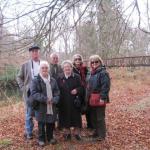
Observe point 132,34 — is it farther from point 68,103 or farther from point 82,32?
point 68,103

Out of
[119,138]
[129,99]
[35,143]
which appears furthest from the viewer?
[129,99]

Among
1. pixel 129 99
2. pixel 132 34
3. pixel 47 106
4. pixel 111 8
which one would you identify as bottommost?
pixel 129 99

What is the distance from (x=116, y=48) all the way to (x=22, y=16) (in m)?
2.36

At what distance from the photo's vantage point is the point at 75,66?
772 centimetres

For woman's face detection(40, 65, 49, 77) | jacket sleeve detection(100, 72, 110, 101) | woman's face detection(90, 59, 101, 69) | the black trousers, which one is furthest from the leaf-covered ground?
woman's face detection(90, 59, 101, 69)

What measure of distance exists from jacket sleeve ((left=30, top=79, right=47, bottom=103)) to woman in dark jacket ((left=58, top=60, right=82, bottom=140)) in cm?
52

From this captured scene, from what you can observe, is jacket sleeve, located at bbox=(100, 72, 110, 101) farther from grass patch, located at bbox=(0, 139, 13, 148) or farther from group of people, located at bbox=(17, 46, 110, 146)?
grass patch, located at bbox=(0, 139, 13, 148)

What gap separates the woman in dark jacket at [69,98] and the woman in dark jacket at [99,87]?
266 mm

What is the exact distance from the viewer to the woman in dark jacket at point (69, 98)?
286 inches

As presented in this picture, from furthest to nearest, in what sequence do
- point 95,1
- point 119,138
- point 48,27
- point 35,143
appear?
1. point 119,138
2. point 35,143
3. point 95,1
4. point 48,27

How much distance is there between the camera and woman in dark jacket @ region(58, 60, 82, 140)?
23.9ft

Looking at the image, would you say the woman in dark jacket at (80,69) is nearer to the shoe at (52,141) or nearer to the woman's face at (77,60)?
the woman's face at (77,60)

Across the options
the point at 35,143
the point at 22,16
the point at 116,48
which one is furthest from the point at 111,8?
the point at 35,143

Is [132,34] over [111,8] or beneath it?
beneath
